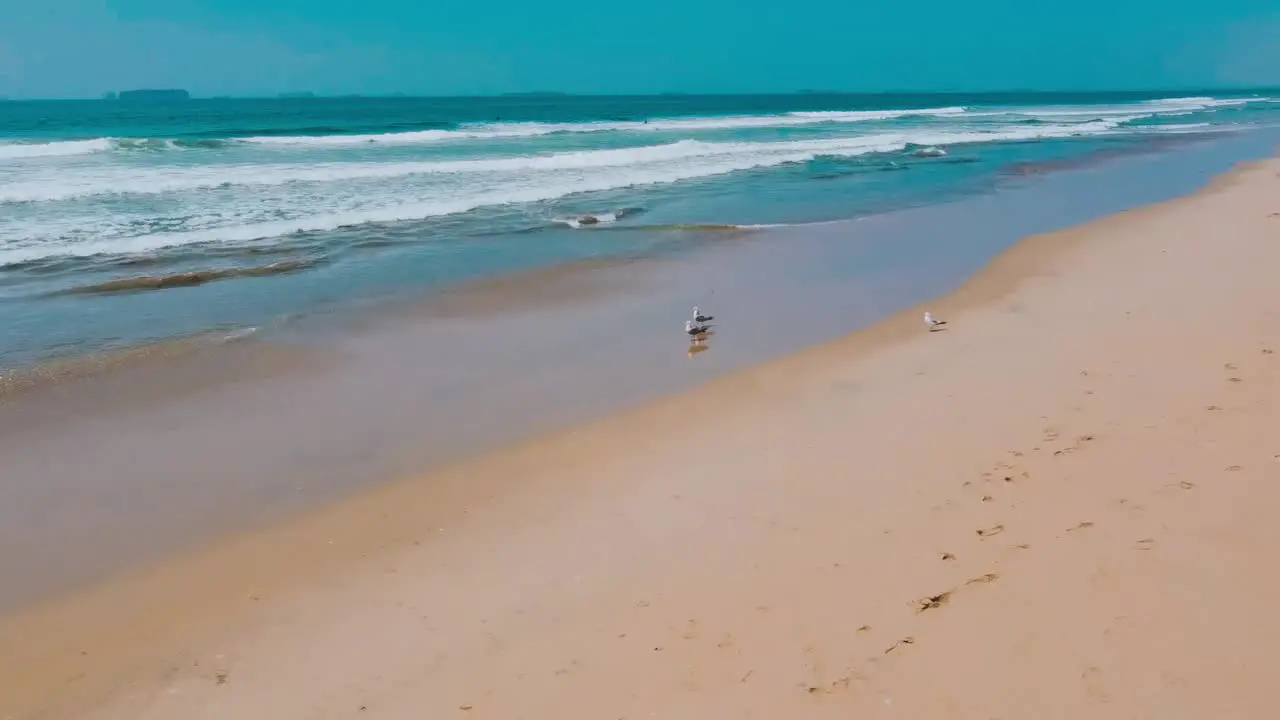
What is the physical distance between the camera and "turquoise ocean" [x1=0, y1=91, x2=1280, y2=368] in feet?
32.4

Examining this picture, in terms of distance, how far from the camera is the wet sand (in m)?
4.93

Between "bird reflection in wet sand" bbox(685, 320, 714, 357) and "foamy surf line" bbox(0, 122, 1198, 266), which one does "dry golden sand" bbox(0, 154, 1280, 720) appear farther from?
"foamy surf line" bbox(0, 122, 1198, 266)

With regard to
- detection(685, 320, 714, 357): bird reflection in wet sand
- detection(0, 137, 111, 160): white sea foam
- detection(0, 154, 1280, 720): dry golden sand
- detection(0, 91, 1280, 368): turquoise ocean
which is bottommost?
detection(0, 154, 1280, 720): dry golden sand

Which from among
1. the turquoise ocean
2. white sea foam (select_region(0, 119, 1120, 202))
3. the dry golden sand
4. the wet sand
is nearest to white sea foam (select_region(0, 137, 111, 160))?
Result: the turquoise ocean

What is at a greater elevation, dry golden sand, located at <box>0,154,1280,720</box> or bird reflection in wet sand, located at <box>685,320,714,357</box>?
bird reflection in wet sand, located at <box>685,320,714,357</box>

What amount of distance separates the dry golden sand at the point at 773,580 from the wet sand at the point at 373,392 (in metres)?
0.43

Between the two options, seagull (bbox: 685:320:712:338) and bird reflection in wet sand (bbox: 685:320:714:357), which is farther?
seagull (bbox: 685:320:712:338)

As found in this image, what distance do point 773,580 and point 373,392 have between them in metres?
4.03

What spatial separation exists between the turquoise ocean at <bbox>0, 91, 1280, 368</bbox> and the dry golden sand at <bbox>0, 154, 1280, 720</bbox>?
16.2ft

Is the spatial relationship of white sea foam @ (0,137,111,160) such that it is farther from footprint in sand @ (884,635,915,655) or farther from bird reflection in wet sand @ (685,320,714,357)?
footprint in sand @ (884,635,915,655)

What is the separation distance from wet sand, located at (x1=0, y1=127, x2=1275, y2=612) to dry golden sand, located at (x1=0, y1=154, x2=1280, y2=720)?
1.41 ft

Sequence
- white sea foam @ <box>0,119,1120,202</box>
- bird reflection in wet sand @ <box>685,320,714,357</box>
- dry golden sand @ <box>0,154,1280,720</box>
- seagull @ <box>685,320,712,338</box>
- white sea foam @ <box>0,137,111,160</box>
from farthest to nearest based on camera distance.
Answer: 1. white sea foam @ <box>0,137,111,160</box>
2. white sea foam @ <box>0,119,1120,202</box>
3. seagull @ <box>685,320,712,338</box>
4. bird reflection in wet sand @ <box>685,320,714,357</box>
5. dry golden sand @ <box>0,154,1280,720</box>

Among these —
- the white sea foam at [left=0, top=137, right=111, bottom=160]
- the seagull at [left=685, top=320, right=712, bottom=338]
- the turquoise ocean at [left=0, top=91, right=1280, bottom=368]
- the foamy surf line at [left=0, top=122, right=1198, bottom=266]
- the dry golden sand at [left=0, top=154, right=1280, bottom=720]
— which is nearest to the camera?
the dry golden sand at [left=0, top=154, right=1280, bottom=720]

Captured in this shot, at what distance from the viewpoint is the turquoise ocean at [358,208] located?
987 cm
